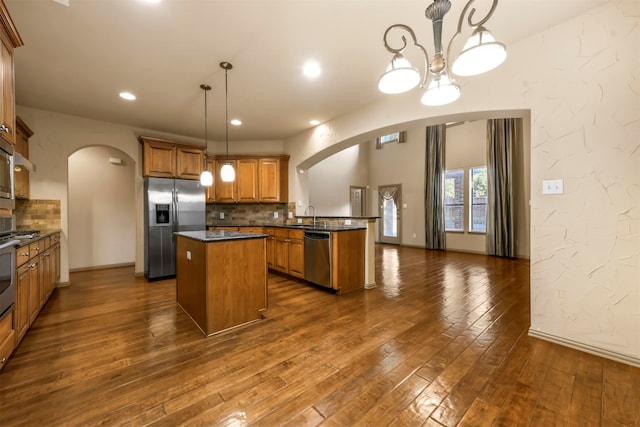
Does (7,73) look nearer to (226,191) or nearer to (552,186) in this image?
(226,191)

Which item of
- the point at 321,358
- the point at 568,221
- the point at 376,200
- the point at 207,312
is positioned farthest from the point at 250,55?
the point at 376,200

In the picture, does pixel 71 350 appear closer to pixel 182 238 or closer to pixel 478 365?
pixel 182 238

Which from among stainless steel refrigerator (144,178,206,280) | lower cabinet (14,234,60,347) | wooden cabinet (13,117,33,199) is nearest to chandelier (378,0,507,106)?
lower cabinet (14,234,60,347)

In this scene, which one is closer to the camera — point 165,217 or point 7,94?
point 7,94

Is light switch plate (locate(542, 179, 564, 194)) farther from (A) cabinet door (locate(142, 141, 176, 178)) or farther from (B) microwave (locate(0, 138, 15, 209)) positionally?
(A) cabinet door (locate(142, 141, 176, 178))

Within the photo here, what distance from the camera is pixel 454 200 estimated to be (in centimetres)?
755

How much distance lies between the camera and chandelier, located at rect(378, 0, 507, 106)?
132 cm

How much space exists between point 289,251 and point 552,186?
3.60 m

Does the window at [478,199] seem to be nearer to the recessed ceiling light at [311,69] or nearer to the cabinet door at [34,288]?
the recessed ceiling light at [311,69]

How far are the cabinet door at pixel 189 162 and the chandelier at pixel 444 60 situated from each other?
14.4ft

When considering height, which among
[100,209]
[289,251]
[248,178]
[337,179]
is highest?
[337,179]

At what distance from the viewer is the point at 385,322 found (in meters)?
2.75

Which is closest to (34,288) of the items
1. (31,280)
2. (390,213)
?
(31,280)

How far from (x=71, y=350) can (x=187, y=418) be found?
1.52 metres
